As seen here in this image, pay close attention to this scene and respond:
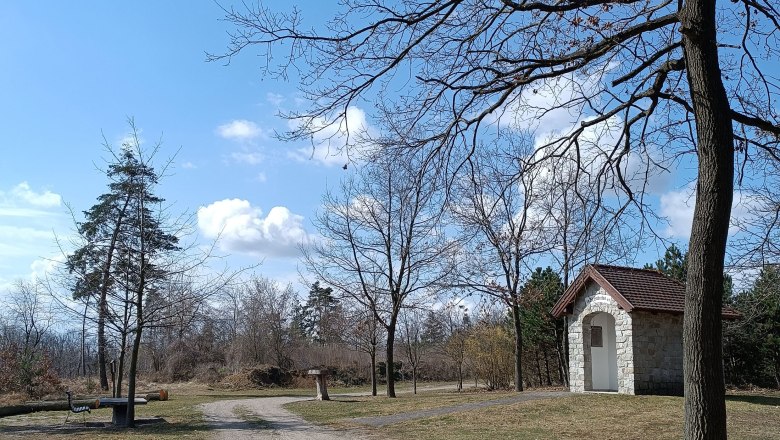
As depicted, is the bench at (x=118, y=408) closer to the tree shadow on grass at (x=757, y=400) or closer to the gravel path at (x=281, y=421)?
the gravel path at (x=281, y=421)

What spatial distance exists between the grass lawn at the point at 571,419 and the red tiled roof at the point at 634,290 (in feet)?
8.80

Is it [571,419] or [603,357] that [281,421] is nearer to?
[571,419]

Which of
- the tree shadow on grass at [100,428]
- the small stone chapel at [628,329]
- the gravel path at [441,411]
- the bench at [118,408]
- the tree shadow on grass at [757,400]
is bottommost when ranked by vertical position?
the tree shadow on grass at [757,400]

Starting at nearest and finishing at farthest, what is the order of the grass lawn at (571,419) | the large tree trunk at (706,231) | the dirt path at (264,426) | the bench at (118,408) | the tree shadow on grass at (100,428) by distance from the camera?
the large tree trunk at (706,231), the grass lawn at (571,419), the dirt path at (264,426), the tree shadow on grass at (100,428), the bench at (118,408)

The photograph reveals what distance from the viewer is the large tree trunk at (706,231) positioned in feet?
19.1

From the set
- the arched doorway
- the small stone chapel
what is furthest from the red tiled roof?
the arched doorway

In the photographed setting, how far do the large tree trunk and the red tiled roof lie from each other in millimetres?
13249

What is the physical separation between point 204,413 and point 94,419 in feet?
9.82

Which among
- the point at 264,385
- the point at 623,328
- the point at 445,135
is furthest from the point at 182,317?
the point at 264,385

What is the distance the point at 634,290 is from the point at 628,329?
1433 millimetres

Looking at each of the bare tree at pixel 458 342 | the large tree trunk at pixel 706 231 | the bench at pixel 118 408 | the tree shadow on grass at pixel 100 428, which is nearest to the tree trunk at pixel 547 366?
the bare tree at pixel 458 342

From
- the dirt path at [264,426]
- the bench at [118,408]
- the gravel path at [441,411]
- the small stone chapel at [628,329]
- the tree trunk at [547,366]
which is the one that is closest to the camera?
the dirt path at [264,426]

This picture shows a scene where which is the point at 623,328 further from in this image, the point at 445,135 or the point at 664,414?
the point at 445,135

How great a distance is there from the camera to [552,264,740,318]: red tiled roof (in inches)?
746
